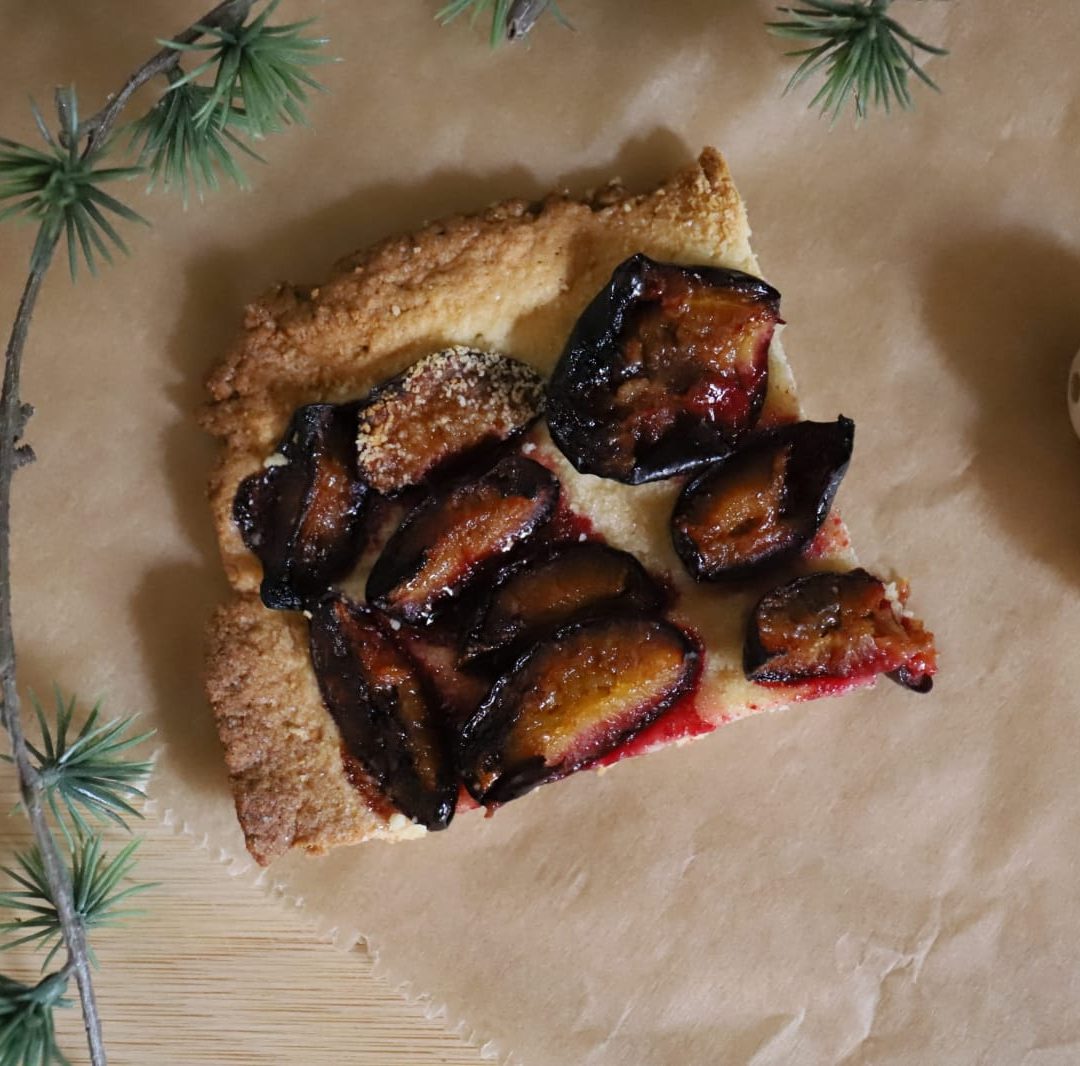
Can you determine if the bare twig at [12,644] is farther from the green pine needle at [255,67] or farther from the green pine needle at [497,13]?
the green pine needle at [497,13]

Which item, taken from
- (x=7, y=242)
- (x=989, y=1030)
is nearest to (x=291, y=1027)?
(x=989, y=1030)

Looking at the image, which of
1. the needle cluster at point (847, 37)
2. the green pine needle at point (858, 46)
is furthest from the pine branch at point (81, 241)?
the green pine needle at point (858, 46)

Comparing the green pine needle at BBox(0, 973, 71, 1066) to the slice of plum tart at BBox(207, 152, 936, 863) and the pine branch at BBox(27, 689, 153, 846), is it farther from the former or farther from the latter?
the slice of plum tart at BBox(207, 152, 936, 863)

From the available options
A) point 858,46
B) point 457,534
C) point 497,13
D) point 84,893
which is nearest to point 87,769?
point 84,893

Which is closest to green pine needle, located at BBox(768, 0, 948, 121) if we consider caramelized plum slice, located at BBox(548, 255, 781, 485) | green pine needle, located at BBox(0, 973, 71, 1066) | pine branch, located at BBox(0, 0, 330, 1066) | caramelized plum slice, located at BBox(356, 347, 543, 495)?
caramelized plum slice, located at BBox(548, 255, 781, 485)

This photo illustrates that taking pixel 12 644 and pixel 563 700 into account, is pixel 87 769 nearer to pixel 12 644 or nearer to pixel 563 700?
pixel 12 644

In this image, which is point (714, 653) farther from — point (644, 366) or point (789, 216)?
point (789, 216)
